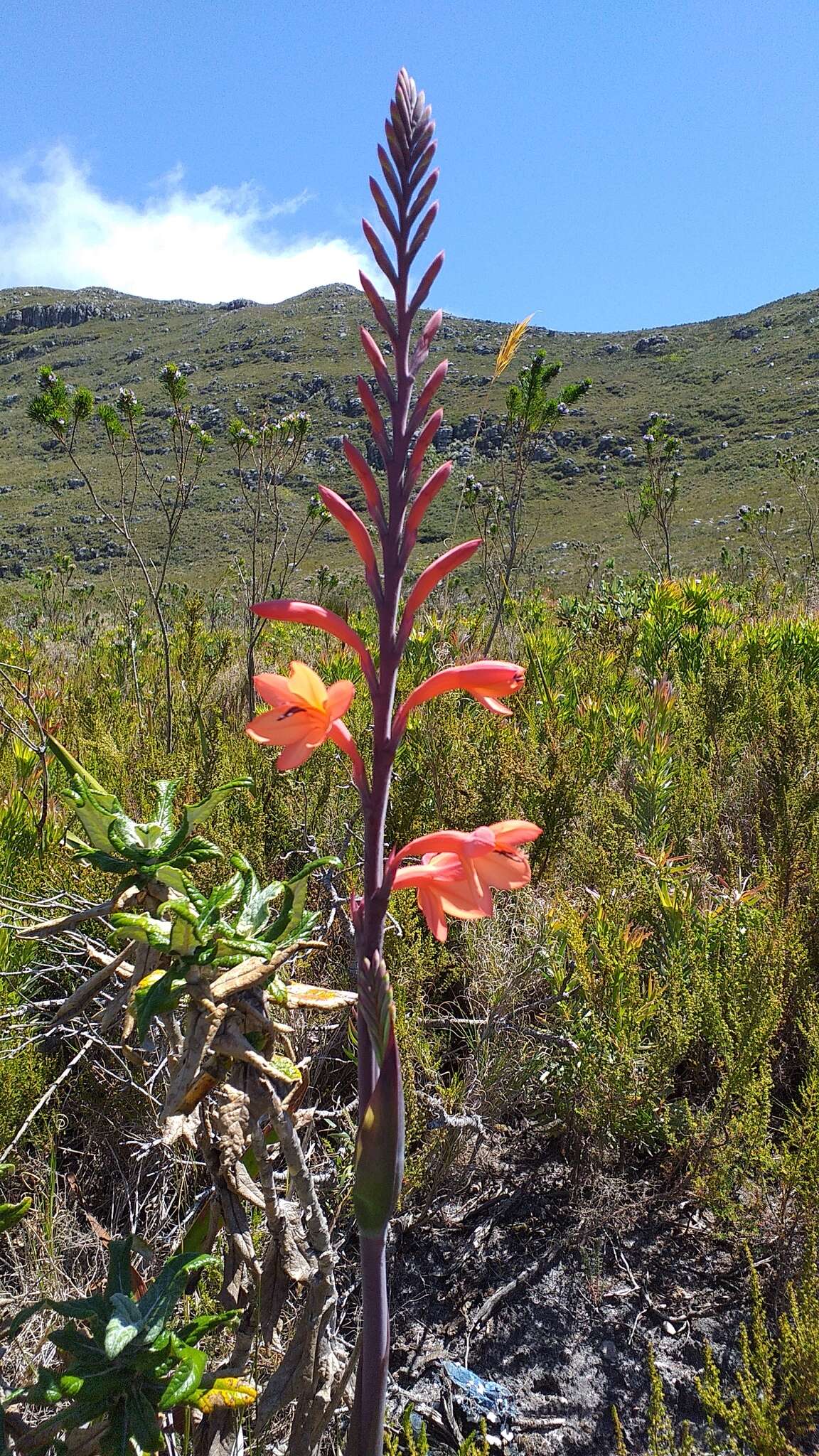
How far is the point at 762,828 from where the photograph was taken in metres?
3.01

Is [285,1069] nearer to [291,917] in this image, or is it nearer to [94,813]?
[291,917]

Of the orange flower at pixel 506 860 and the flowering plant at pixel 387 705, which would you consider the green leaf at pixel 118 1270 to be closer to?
the flowering plant at pixel 387 705

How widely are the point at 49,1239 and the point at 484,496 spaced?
915 cm

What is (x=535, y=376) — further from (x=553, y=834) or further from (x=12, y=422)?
(x=12, y=422)

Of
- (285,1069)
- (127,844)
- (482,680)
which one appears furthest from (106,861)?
→ (482,680)

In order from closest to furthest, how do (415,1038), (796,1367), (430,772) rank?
(796,1367) < (415,1038) < (430,772)

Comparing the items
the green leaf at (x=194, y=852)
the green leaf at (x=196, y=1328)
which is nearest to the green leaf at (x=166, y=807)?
the green leaf at (x=194, y=852)

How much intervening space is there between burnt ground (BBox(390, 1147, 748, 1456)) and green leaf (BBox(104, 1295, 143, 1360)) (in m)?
0.78

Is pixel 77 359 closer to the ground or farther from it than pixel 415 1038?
farther from it

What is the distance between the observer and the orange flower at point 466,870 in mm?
939

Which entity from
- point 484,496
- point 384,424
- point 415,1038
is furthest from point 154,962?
point 484,496

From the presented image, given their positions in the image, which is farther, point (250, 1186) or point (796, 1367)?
point (796, 1367)

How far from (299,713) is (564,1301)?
1.44 meters

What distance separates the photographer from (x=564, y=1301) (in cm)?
161
